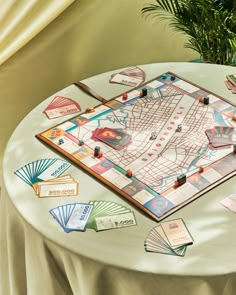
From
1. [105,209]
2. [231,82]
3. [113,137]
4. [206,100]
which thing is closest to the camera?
[105,209]

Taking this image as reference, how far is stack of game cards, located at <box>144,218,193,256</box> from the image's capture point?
124 cm

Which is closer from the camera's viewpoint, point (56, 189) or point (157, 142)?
point (56, 189)

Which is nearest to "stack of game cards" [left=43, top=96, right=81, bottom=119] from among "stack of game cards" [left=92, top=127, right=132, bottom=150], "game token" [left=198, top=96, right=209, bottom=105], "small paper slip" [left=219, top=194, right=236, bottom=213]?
"stack of game cards" [left=92, top=127, right=132, bottom=150]

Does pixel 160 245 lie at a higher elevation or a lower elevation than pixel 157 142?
lower

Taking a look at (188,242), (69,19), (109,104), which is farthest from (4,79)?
(188,242)

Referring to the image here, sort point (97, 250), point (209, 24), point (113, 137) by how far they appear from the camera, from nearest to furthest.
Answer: point (97, 250)
point (113, 137)
point (209, 24)

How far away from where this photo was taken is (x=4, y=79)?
198 cm

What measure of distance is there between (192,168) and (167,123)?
231 mm

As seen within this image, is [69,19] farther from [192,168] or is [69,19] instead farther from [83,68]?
[192,168]

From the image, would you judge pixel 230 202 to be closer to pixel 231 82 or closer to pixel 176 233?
pixel 176 233

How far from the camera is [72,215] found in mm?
1338

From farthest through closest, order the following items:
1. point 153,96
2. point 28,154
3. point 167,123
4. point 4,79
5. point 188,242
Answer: point 4,79, point 153,96, point 167,123, point 28,154, point 188,242

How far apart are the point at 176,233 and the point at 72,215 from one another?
0.79 ft

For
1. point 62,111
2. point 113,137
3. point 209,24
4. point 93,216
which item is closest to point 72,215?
point 93,216
